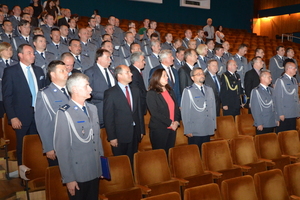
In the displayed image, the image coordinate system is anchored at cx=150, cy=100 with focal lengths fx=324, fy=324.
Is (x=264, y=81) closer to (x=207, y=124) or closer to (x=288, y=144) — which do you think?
(x=288, y=144)

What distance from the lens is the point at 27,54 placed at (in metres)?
3.42

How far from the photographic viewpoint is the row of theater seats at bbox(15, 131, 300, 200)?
9.15 ft

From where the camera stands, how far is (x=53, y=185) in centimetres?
259

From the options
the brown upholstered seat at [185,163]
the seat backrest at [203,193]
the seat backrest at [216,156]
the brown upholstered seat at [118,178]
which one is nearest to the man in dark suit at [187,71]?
the seat backrest at [216,156]

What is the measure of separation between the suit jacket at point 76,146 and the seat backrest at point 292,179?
5.68 feet

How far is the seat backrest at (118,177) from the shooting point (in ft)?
9.23

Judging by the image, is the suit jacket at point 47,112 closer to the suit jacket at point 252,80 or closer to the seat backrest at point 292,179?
the seat backrest at point 292,179

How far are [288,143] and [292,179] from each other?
3.68 ft

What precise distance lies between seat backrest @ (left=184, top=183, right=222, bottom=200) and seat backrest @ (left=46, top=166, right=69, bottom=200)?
103 centimetres

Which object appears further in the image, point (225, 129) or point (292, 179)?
point (225, 129)

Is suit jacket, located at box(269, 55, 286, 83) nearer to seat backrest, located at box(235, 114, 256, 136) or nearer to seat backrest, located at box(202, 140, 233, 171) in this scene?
seat backrest, located at box(235, 114, 256, 136)

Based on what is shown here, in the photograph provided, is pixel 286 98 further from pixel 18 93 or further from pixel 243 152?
pixel 18 93

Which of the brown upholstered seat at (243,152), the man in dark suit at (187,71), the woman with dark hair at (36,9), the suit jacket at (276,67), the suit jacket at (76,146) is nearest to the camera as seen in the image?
the suit jacket at (76,146)

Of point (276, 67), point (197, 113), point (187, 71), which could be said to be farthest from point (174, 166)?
point (276, 67)
